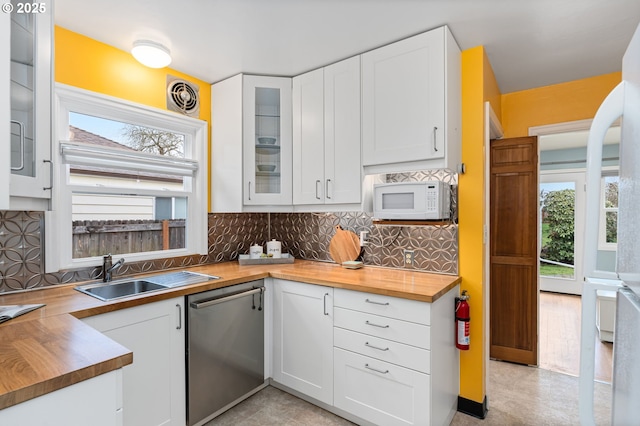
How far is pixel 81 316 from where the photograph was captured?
158cm

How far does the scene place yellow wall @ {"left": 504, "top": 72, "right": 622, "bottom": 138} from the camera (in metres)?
2.77

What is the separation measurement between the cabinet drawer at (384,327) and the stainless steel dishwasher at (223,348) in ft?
2.09

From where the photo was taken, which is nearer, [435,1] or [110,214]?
[435,1]

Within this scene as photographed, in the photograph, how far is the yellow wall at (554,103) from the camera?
2770 millimetres

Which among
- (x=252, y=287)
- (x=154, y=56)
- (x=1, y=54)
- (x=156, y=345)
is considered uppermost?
(x=154, y=56)

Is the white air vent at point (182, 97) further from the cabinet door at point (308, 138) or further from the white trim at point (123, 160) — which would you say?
the cabinet door at point (308, 138)

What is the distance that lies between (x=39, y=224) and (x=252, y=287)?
53.0 inches

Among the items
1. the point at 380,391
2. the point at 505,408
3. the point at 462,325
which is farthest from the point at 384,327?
the point at 505,408

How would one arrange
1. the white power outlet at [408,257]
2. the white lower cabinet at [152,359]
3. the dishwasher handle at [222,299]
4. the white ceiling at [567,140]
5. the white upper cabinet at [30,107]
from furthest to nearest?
the white ceiling at [567,140], the white power outlet at [408,257], the dishwasher handle at [222,299], the white lower cabinet at [152,359], the white upper cabinet at [30,107]

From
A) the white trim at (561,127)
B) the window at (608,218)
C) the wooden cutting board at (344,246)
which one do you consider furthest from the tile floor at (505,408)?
the window at (608,218)

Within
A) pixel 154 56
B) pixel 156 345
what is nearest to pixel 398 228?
pixel 156 345

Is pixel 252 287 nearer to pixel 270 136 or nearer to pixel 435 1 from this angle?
pixel 270 136

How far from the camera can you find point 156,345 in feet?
6.16

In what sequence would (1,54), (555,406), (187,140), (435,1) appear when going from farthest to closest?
1. (187,140)
2. (555,406)
3. (435,1)
4. (1,54)
